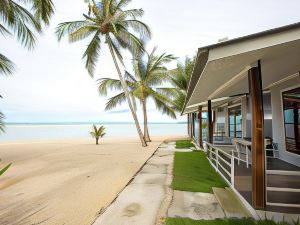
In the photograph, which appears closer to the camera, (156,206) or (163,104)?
(156,206)

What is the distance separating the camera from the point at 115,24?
16391 mm

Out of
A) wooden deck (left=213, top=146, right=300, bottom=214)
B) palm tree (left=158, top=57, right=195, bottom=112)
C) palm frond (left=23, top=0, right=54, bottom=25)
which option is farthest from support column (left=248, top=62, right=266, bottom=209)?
palm tree (left=158, top=57, right=195, bottom=112)

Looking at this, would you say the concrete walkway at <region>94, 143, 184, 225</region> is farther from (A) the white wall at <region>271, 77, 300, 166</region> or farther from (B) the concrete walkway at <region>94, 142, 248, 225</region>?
(A) the white wall at <region>271, 77, 300, 166</region>

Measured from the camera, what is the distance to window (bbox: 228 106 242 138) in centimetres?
1380

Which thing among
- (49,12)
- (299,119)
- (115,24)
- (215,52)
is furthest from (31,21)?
(299,119)

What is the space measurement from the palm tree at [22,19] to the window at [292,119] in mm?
9074

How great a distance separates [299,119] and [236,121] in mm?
7758

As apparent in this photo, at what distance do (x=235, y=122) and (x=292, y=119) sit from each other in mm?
7502

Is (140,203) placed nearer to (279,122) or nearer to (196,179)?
(196,179)

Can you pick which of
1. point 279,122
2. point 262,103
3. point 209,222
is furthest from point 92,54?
point 209,222

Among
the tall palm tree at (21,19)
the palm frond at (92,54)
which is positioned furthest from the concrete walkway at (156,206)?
the palm frond at (92,54)

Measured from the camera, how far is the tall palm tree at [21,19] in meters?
9.45

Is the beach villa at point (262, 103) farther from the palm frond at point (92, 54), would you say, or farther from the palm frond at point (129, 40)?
the palm frond at point (92, 54)

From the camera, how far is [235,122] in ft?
47.8
